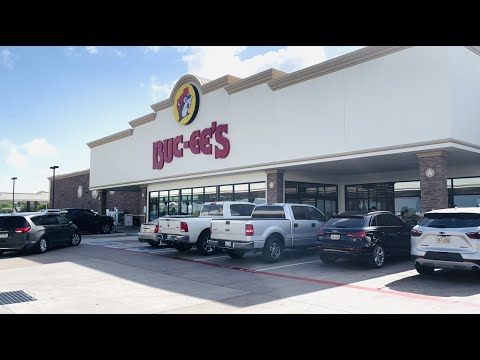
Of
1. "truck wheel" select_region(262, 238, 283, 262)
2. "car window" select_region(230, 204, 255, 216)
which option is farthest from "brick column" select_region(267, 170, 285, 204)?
"truck wheel" select_region(262, 238, 283, 262)

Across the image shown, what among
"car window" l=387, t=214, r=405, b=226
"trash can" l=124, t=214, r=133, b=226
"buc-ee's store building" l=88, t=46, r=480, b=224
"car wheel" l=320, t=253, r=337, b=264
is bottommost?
"car wheel" l=320, t=253, r=337, b=264

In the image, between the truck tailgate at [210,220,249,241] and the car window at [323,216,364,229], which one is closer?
the car window at [323,216,364,229]

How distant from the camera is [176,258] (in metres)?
14.8

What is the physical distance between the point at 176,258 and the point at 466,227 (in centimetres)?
931

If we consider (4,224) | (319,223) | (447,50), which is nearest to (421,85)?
(447,50)

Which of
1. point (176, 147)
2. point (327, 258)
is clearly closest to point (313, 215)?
point (327, 258)

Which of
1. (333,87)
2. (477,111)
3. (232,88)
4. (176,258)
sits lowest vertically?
(176,258)

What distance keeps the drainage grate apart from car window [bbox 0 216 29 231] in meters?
7.30

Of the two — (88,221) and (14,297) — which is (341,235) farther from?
(88,221)

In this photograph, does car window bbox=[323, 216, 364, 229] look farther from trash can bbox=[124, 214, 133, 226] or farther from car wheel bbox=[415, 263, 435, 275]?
trash can bbox=[124, 214, 133, 226]

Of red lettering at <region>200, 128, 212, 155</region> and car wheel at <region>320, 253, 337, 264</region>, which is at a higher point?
red lettering at <region>200, 128, 212, 155</region>

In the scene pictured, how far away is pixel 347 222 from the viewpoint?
12156mm

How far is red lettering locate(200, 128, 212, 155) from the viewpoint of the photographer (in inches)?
940
